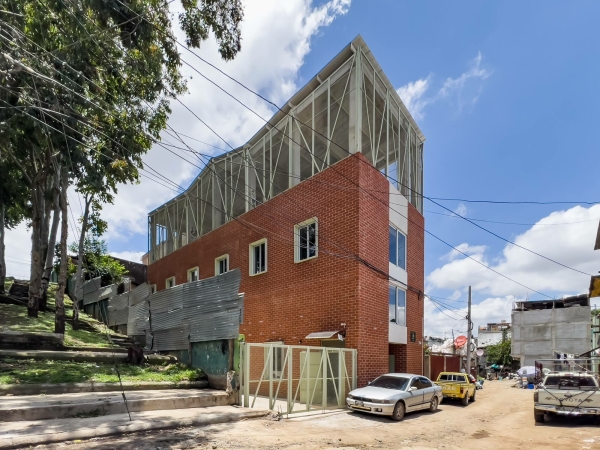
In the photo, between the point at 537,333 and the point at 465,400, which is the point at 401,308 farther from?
the point at 537,333

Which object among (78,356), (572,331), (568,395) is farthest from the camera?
(572,331)

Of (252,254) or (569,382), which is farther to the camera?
(252,254)

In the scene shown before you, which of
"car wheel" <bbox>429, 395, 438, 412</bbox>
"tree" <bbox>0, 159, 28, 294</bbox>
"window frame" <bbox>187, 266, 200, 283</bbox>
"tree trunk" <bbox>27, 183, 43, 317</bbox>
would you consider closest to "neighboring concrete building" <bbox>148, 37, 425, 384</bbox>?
"window frame" <bbox>187, 266, 200, 283</bbox>

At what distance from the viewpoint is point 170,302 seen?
48.3 feet

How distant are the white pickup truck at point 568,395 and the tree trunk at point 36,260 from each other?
17.9m

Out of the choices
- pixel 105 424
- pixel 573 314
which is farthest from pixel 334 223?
pixel 573 314

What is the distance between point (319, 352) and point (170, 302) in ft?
19.0

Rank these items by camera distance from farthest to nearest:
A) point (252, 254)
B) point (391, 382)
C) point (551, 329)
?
point (551, 329) < point (252, 254) < point (391, 382)

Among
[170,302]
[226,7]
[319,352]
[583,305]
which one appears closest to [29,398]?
[170,302]

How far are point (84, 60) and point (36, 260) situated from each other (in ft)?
33.1

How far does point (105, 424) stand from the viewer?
741 cm

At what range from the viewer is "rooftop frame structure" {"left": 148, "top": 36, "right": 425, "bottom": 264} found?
1505cm

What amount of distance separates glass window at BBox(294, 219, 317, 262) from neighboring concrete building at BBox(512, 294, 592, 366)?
98.9 ft

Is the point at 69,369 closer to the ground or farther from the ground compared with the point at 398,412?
farther from the ground
